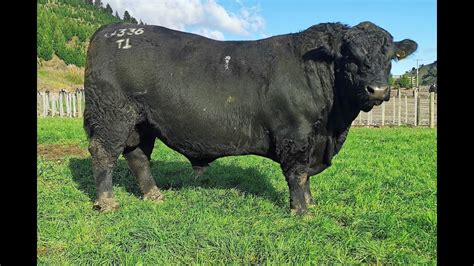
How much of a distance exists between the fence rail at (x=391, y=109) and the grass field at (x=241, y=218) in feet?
32.0

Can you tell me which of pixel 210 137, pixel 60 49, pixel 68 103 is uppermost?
pixel 60 49

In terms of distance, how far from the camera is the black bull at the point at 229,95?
4859 mm

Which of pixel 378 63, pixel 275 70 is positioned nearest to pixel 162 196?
pixel 275 70

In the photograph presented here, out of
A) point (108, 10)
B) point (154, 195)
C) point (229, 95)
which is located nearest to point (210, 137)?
point (229, 95)

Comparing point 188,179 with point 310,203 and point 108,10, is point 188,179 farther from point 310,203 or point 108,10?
point 108,10

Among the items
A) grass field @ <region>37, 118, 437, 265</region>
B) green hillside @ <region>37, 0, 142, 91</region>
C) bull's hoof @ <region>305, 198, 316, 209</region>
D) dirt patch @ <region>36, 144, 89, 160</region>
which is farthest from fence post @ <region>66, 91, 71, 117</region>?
bull's hoof @ <region>305, 198, 316, 209</region>

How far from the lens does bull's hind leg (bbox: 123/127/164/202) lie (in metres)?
5.67

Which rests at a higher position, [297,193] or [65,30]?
[65,30]

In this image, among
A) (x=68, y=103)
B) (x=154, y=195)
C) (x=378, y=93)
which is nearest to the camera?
(x=378, y=93)

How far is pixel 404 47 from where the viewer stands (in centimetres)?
505

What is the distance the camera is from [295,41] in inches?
203

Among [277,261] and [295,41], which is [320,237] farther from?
[295,41]

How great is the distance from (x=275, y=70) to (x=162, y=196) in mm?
2154

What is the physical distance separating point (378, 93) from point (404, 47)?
1.18 m
